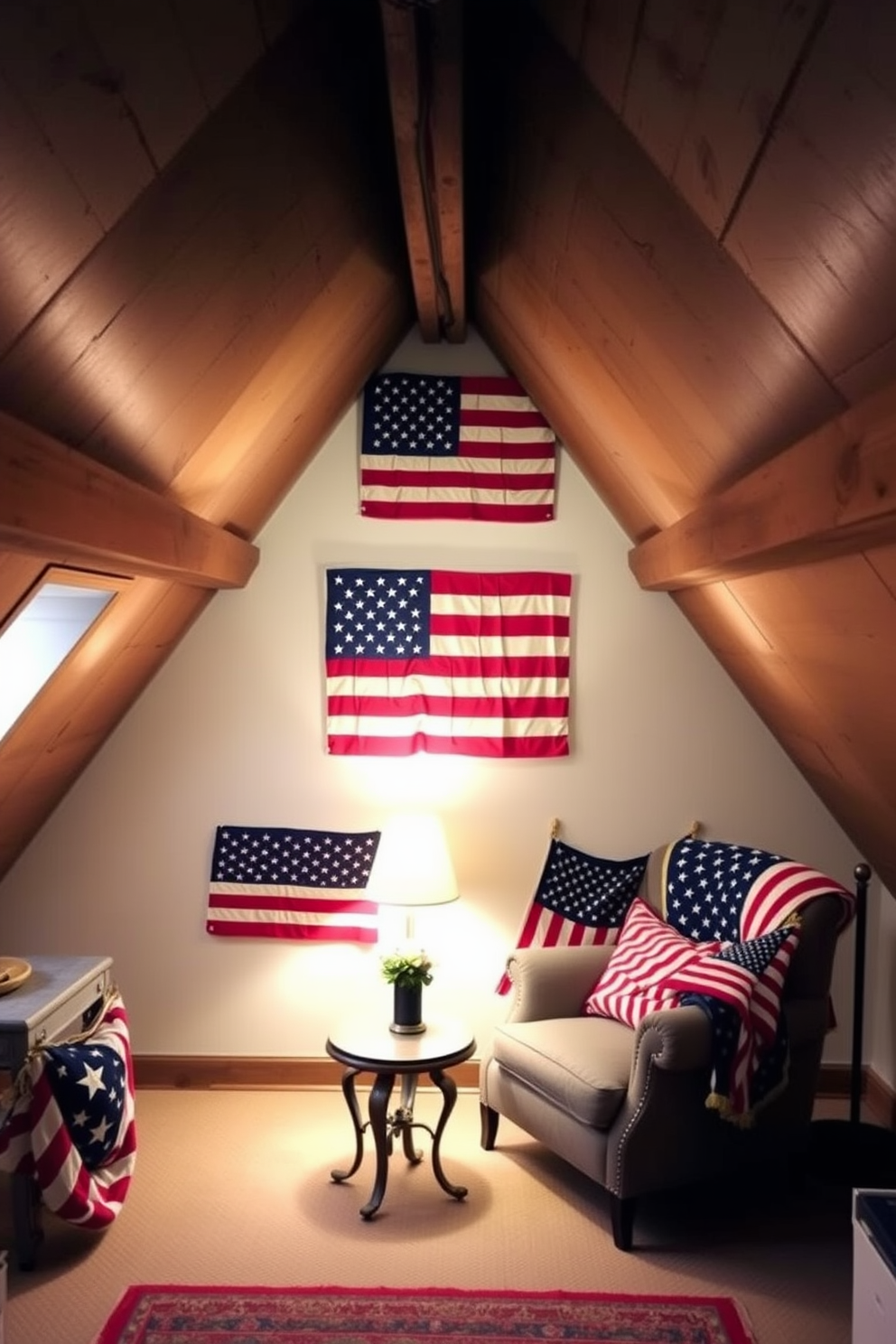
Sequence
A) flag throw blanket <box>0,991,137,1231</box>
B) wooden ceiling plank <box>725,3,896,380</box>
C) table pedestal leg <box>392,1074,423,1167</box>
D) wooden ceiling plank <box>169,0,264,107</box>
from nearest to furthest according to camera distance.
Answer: wooden ceiling plank <box>725,3,896,380</box> < wooden ceiling plank <box>169,0,264,107</box> < flag throw blanket <box>0,991,137,1231</box> < table pedestal leg <box>392,1074,423,1167</box>

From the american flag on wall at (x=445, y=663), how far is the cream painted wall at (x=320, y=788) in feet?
0.28

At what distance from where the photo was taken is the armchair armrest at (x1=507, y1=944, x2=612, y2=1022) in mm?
3898

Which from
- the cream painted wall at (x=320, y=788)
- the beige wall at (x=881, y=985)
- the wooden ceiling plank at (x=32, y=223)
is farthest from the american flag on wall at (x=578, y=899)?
the wooden ceiling plank at (x=32, y=223)

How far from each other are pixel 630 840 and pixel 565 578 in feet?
3.65

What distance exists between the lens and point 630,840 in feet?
14.7

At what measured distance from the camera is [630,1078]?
3311 millimetres

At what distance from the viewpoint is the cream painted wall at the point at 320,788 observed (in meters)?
4.47

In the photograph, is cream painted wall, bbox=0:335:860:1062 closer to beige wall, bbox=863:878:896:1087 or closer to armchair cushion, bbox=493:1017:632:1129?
beige wall, bbox=863:878:896:1087

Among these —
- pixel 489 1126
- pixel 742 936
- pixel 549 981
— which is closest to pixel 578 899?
pixel 549 981

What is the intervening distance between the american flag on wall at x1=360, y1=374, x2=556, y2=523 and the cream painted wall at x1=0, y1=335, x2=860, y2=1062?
9 cm

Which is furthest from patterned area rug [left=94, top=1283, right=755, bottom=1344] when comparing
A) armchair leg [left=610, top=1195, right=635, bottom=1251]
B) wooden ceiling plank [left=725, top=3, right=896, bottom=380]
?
wooden ceiling plank [left=725, top=3, right=896, bottom=380]

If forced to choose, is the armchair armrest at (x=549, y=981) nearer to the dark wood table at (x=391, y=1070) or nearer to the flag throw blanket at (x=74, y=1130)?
the dark wood table at (x=391, y=1070)

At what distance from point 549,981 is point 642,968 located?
0.36 meters

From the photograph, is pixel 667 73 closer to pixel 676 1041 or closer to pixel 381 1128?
pixel 676 1041
